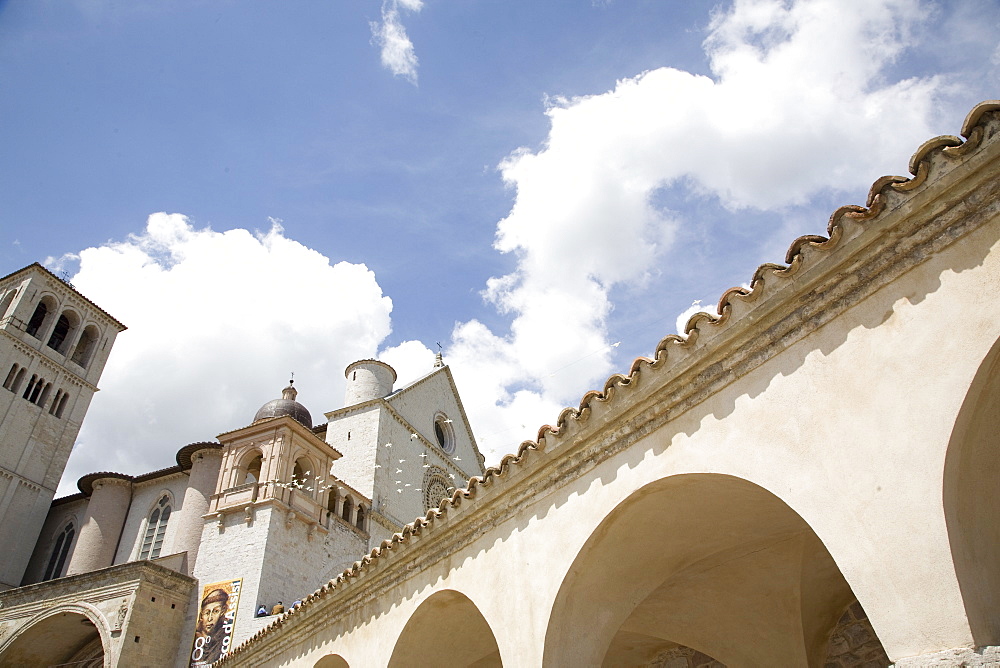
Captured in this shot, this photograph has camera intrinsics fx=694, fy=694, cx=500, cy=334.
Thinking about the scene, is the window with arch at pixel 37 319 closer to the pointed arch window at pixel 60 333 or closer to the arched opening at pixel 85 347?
the pointed arch window at pixel 60 333

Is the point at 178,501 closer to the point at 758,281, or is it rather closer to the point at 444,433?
the point at 444,433

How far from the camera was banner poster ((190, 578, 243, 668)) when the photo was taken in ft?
54.8

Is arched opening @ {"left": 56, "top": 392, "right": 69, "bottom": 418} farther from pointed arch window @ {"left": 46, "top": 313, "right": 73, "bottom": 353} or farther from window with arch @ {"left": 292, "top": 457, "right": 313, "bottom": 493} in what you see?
window with arch @ {"left": 292, "top": 457, "right": 313, "bottom": 493}

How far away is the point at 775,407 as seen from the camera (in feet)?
15.1

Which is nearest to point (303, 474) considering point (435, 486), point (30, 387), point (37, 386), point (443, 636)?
point (435, 486)

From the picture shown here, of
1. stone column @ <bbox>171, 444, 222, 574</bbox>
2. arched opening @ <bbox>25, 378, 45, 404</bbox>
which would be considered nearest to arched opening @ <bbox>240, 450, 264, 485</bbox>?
stone column @ <bbox>171, 444, 222, 574</bbox>

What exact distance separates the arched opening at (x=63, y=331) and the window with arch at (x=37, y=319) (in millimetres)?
563

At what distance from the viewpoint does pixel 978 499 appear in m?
3.88

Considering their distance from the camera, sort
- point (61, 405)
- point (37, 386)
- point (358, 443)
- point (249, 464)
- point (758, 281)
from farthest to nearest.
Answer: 1. point (61, 405)
2. point (37, 386)
3. point (358, 443)
4. point (249, 464)
5. point (758, 281)

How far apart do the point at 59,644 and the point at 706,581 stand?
19.2 meters

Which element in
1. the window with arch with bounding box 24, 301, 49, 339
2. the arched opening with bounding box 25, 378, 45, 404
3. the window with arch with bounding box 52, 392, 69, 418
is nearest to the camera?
the arched opening with bounding box 25, 378, 45, 404

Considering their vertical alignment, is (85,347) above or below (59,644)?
above

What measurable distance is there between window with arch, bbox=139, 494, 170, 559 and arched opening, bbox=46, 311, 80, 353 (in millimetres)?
11673

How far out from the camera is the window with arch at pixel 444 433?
95.8 ft
